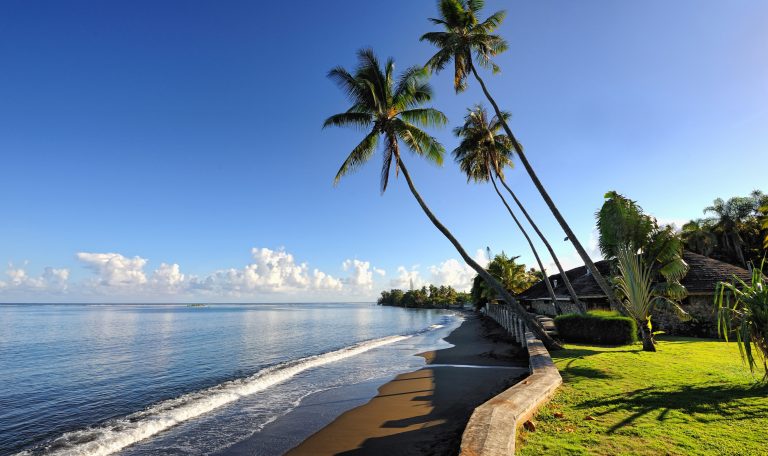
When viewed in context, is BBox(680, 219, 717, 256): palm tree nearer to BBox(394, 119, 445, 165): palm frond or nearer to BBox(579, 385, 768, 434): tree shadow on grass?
BBox(394, 119, 445, 165): palm frond

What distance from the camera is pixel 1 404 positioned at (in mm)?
11359

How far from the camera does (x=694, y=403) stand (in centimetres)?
628

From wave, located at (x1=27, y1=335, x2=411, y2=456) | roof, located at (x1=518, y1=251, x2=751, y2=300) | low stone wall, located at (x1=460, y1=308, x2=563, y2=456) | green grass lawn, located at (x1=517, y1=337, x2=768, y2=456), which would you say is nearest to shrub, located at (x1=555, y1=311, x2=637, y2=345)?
green grass lawn, located at (x1=517, y1=337, x2=768, y2=456)

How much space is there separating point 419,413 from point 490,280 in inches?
299

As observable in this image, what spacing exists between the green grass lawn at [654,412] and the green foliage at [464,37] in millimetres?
13481

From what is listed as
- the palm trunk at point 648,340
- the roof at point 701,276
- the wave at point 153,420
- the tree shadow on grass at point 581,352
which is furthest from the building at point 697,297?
the wave at point 153,420

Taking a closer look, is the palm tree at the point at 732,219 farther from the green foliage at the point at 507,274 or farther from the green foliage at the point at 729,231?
the green foliage at the point at 507,274

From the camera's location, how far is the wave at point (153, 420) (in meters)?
7.63

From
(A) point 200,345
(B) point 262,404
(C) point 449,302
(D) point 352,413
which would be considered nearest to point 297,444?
(D) point 352,413

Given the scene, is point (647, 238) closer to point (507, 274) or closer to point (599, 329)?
point (599, 329)

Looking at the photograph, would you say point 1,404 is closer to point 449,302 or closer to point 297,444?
point 297,444

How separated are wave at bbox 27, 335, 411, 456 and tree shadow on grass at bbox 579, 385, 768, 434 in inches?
357

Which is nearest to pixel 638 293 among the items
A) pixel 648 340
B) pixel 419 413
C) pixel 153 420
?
pixel 648 340

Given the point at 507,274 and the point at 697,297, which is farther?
the point at 507,274
